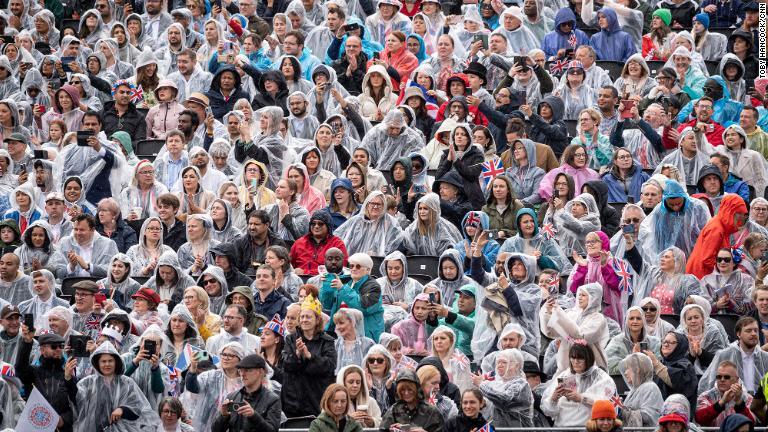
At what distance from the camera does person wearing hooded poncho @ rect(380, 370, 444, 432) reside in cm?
1438

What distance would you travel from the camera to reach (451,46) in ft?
72.1

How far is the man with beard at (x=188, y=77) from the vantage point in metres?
21.8

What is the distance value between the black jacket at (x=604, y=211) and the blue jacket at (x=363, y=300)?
2.89 metres

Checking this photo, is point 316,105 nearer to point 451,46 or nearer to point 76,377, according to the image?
point 451,46

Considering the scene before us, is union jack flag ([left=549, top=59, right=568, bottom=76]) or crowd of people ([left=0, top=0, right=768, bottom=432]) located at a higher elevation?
crowd of people ([left=0, top=0, right=768, bottom=432])

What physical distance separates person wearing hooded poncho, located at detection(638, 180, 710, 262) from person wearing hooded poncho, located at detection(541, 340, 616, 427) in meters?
3.05

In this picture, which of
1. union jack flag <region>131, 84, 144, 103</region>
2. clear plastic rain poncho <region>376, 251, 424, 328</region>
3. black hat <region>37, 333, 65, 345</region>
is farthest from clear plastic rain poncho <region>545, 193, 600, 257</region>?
union jack flag <region>131, 84, 144, 103</region>

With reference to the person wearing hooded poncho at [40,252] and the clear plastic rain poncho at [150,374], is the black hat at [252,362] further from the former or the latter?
the person wearing hooded poncho at [40,252]

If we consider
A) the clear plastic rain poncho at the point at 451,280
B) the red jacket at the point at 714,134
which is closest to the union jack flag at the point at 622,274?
the clear plastic rain poncho at the point at 451,280

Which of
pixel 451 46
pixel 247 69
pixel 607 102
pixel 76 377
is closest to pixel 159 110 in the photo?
pixel 247 69

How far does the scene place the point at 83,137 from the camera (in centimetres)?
2002

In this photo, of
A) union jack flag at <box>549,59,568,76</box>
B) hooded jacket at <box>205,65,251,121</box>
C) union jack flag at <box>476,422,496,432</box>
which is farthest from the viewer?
union jack flag at <box>549,59,568,76</box>

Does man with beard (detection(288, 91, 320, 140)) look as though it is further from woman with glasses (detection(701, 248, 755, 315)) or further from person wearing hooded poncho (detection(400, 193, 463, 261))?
woman with glasses (detection(701, 248, 755, 315))

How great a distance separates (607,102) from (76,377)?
23.9 feet
